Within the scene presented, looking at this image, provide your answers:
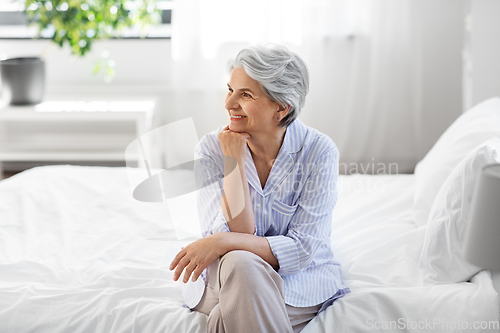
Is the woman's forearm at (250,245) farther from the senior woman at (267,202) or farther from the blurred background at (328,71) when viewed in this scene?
the blurred background at (328,71)

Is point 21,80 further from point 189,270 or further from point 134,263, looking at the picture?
point 189,270

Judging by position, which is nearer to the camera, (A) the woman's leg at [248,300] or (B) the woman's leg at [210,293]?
(A) the woman's leg at [248,300]

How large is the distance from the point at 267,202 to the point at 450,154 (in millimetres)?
645

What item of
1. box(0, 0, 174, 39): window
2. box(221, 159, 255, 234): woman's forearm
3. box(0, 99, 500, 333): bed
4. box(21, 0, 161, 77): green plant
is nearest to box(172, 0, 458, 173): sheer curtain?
box(21, 0, 161, 77): green plant

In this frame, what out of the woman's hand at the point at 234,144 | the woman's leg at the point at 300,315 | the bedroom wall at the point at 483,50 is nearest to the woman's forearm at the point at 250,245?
the woman's leg at the point at 300,315

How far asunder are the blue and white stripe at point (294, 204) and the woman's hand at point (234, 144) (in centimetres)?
4

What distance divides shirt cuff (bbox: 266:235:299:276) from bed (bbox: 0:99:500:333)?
0.44 ft

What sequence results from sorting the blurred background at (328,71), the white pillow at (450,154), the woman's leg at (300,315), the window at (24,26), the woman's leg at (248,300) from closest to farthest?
the woman's leg at (248,300)
the woman's leg at (300,315)
the white pillow at (450,154)
the blurred background at (328,71)
the window at (24,26)

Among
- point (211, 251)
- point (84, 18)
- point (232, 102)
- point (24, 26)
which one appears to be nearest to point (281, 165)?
point (232, 102)

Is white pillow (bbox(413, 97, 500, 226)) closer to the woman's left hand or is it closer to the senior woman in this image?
the senior woman

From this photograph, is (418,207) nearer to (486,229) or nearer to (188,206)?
(188,206)

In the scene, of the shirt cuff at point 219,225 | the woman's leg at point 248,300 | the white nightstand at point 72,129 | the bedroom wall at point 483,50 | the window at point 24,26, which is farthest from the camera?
the window at point 24,26

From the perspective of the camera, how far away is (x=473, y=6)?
7.73 ft

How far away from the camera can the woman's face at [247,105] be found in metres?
1.33
